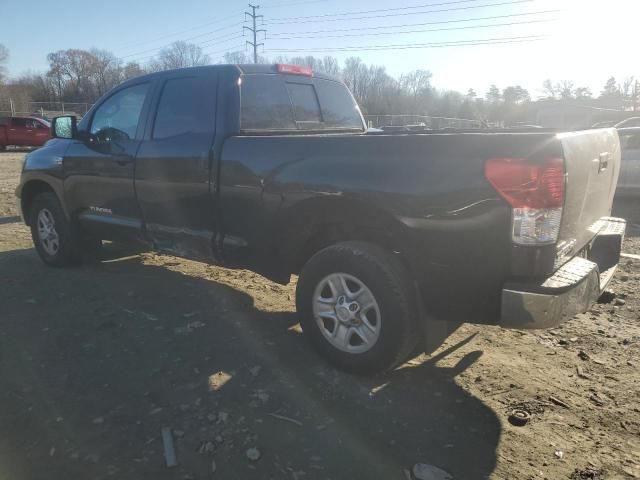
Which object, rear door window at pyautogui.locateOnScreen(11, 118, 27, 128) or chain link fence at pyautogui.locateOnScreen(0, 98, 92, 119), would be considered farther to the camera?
chain link fence at pyautogui.locateOnScreen(0, 98, 92, 119)

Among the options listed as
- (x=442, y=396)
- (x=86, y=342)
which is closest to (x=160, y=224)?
(x=86, y=342)

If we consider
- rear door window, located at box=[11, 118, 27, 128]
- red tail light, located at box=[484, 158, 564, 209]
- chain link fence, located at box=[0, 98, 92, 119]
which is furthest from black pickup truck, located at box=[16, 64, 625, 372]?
chain link fence, located at box=[0, 98, 92, 119]

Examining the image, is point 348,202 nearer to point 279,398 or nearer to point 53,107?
point 279,398

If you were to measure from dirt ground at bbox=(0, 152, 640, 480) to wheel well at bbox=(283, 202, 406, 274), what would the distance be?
2.31ft

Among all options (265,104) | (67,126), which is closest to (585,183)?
(265,104)

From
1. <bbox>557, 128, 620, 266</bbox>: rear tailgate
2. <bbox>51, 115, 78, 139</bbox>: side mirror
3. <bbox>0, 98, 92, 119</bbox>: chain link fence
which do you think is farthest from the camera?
<bbox>0, 98, 92, 119</bbox>: chain link fence

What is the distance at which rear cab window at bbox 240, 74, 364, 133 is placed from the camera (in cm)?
401

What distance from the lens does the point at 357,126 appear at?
16.7 feet

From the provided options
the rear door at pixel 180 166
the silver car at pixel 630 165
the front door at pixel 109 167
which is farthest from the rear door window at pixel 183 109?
the silver car at pixel 630 165

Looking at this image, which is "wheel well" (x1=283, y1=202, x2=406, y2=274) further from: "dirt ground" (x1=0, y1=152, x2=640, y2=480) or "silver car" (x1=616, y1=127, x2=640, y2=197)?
"silver car" (x1=616, y1=127, x2=640, y2=197)

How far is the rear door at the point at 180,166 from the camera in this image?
394 centimetres

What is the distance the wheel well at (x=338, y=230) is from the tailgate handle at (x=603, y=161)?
130cm

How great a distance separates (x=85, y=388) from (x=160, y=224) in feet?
5.35

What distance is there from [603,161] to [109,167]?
4.06 meters
